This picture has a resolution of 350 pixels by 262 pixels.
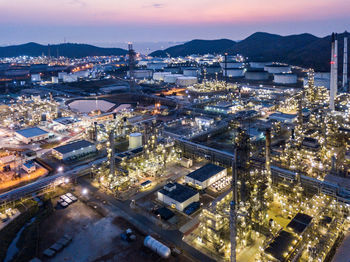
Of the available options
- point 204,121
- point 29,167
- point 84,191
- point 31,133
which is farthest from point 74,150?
point 204,121

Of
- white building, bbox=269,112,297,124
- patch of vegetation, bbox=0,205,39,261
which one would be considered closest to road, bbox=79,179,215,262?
patch of vegetation, bbox=0,205,39,261

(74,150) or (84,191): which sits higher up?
(74,150)

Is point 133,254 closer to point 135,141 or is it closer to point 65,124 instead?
point 135,141

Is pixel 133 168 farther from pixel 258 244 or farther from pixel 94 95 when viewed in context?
pixel 94 95

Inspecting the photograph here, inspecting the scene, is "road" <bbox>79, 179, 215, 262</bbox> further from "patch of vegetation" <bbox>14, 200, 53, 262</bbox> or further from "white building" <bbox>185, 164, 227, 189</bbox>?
"white building" <bbox>185, 164, 227, 189</bbox>

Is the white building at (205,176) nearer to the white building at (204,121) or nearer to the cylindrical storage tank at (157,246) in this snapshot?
the cylindrical storage tank at (157,246)

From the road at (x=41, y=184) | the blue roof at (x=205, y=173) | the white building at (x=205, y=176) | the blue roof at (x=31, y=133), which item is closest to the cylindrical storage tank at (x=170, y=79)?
the blue roof at (x=31, y=133)
